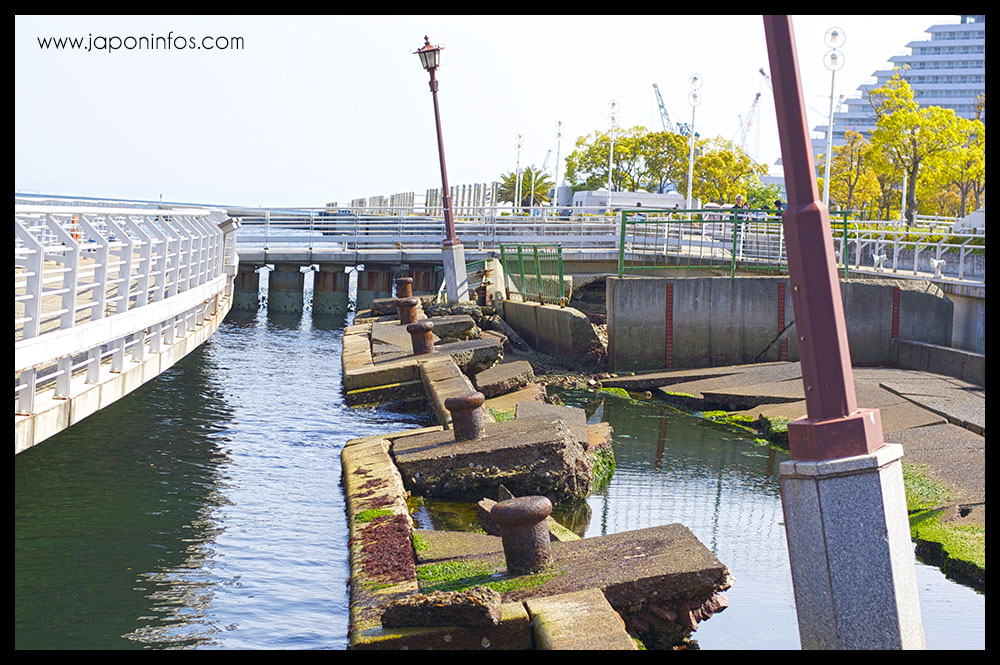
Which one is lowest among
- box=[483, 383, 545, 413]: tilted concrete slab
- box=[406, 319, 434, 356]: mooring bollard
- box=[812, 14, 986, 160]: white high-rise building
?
box=[483, 383, 545, 413]: tilted concrete slab

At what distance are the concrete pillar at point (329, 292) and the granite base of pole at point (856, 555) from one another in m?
31.3

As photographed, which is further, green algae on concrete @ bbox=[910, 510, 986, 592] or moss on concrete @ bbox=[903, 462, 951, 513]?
moss on concrete @ bbox=[903, 462, 951, 513]

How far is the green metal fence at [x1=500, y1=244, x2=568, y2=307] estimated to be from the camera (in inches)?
880

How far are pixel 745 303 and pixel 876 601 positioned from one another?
Result: 46.6ft

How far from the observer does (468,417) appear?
9992 mm

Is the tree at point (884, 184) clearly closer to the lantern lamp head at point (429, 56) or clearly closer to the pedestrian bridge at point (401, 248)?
the pedestrian bridge at point (401, 248)

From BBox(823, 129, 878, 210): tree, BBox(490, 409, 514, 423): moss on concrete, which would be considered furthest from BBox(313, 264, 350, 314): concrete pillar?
BBox(823, 129, 878, 210): tree

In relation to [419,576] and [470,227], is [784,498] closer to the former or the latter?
[419,576]

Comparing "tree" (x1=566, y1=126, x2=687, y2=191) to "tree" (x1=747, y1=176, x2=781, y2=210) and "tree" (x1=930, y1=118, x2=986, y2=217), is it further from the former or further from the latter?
"tree" (x1=930, y1=118, x2=986, y2=217)

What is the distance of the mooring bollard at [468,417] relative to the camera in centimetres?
981

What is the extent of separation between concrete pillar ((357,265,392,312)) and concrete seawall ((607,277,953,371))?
1803cm

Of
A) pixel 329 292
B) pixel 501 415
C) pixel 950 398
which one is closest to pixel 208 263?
pixel 501 415

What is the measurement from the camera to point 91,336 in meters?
9.45
